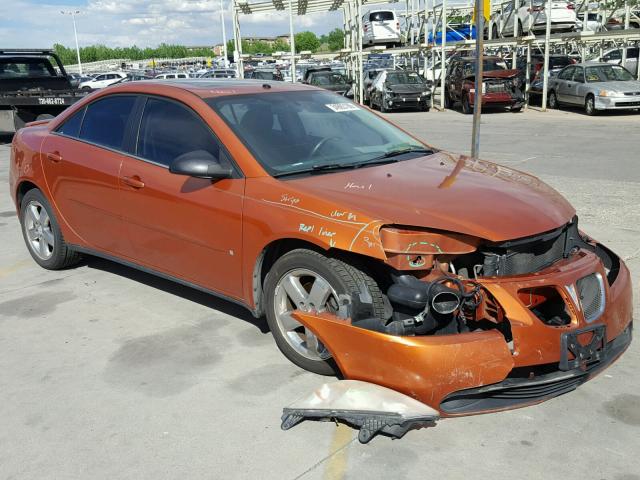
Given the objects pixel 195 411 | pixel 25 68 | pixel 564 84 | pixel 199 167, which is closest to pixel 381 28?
pixel 564 84

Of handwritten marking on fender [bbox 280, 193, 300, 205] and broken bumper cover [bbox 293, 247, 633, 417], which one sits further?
handwritten marking on fender [bbox 280, 193, 300, 205]

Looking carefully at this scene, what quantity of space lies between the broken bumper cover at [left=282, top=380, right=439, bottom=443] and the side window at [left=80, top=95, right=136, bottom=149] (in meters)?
2.59

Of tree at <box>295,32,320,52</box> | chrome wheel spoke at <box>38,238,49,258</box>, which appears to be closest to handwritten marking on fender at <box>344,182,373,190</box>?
chrome wheel spoke at <box>38,238,49,258</box>

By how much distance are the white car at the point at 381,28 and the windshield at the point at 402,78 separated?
6476 millimetres

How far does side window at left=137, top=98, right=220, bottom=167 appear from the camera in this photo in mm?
4355

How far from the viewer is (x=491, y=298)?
325 centimetres

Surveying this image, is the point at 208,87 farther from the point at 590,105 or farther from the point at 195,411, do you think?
the point at 590,105

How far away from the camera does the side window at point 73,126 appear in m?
5.39

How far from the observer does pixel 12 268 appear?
6160 millimetres

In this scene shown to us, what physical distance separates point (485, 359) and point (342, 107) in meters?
2.54

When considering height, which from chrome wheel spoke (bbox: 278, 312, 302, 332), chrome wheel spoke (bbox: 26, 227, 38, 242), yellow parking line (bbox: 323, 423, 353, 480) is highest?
chrome wheel spoke (bbox: 26, 227, 38, 242)

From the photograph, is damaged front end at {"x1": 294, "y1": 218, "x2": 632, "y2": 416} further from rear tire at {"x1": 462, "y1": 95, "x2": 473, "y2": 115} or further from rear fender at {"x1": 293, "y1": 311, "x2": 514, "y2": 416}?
rear tire at {"x1": 462, "y1": 95, "x2": 473, "y2": 115}

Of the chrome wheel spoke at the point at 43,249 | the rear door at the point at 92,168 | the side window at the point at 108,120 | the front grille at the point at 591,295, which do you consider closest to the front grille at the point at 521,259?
the front grille at the point at 591,295

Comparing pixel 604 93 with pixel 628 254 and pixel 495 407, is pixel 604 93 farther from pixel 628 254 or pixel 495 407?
pixel 495 407
